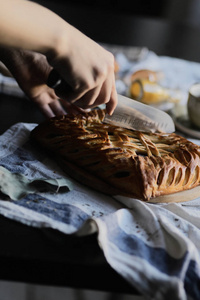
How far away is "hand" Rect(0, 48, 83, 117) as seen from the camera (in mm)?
986

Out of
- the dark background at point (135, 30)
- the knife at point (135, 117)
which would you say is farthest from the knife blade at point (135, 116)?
the dark background at point (135, 30)

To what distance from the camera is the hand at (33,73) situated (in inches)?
38.8

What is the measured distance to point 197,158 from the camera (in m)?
0.90

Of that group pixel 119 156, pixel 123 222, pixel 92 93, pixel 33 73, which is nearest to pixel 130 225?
pixel 123 222

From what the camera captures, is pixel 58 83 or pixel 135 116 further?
pixel 135 116

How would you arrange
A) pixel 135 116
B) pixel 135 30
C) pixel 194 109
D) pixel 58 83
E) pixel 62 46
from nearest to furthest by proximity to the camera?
1. pixel 62 46
2. pixel 58 83
3. pixel 135 116
4. pixel 194 109
5. pixel 135 30

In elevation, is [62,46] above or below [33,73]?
A: above

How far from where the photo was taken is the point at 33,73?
1.02 m

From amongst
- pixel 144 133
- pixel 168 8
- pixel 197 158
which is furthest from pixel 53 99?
pixel 168 8

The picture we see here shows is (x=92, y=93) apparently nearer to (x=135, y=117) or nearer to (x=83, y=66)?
(x=83, y=66)

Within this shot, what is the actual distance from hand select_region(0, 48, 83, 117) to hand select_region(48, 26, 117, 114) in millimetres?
246

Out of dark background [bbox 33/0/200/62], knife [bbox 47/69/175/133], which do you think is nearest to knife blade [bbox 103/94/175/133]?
knife [bbox 47/69/175/133]

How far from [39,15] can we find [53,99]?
44cm

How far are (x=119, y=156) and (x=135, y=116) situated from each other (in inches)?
6.7
